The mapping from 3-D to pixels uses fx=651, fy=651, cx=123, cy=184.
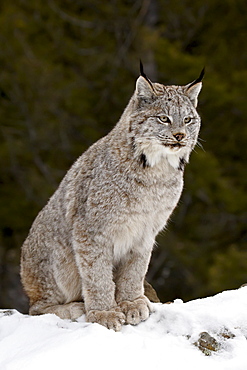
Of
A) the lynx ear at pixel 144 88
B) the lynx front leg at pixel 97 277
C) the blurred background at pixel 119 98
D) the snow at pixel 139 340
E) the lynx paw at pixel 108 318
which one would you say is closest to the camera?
the snow at pixel 139 340

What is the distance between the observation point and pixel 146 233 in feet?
16.2

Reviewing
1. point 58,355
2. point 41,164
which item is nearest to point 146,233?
point 58,355

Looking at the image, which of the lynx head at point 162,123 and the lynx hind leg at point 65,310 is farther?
the lynx hind leg at point 65,310

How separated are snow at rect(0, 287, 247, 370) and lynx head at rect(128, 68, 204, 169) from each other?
113 centimetres

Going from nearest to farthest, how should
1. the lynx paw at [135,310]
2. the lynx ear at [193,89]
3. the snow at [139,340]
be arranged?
the snow at [139,340] < the lynx paw at [135,310] < the lynx ear at [193,89]

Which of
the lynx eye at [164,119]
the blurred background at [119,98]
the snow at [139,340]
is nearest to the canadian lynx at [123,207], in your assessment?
the lynx eye at [164,119]

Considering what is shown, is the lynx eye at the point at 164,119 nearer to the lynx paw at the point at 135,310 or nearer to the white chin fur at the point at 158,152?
the white chin fur at the point at 158,152

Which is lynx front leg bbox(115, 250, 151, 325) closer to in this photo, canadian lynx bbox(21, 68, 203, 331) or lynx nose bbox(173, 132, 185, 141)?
canadian lynx bbox(21, 68, 203, 331)

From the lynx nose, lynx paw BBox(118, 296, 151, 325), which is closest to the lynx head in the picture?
the lynx nose

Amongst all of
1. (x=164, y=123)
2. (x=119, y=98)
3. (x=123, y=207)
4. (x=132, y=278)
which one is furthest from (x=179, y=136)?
(x=119, y=98)

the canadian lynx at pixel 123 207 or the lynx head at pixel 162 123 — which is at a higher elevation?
the lynx head at pixel 162 123

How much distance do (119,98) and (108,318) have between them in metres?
9.24

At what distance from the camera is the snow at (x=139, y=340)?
3904 millimetres

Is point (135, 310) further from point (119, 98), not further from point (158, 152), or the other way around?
point (119, 98)
